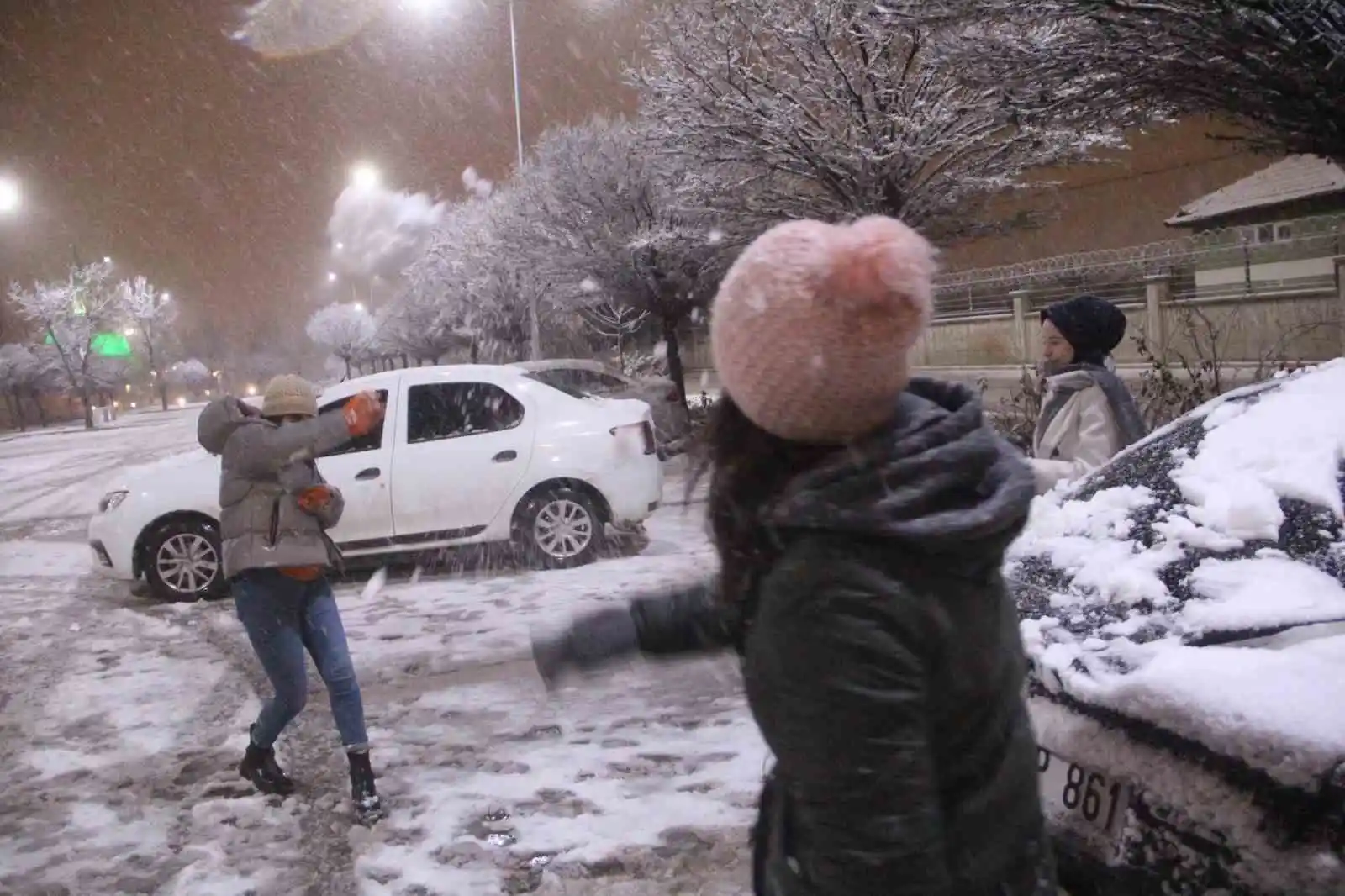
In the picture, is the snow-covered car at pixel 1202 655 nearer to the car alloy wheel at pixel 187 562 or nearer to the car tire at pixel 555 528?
the car tire at pixel 555 528

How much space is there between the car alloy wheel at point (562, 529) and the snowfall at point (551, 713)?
9.4 inches

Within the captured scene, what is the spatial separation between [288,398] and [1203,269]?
21.7m

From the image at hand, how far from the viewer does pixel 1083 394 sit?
4191 millimetres

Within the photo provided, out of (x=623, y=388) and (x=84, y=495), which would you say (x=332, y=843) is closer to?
(x=623, y=388)

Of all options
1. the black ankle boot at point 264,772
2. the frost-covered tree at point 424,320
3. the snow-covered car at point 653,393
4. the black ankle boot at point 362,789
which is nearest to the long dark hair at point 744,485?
the black ankle boot at point 362,789

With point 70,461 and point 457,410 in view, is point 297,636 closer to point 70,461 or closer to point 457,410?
point 457,410

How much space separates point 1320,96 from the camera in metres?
7.65

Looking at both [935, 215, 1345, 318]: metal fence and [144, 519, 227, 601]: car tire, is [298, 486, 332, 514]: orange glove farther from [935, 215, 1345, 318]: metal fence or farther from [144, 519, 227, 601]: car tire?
[935, 215, 1345, 318]: metal fence

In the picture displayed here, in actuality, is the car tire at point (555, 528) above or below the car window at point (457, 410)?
below

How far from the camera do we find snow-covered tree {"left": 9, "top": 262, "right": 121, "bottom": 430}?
5306 cm

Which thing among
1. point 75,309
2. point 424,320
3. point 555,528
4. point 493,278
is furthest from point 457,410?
point 75,309

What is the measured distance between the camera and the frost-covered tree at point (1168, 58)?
23.9 ft

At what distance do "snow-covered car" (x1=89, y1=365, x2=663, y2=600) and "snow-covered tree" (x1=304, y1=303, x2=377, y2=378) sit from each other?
65022 millimetres

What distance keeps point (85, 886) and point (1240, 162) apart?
37.5m
